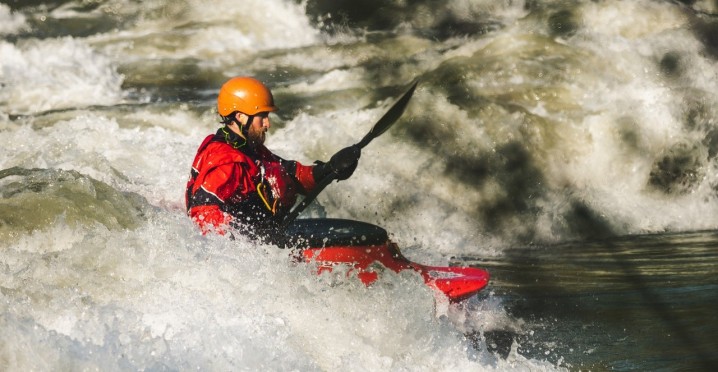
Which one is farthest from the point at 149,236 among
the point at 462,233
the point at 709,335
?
the point at 462,233

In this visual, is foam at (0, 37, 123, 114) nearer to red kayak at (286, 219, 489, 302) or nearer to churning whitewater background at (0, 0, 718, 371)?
churning whitewater background at (0, 0, 718, 371)

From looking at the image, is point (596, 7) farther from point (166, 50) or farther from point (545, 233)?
point (166, 50)

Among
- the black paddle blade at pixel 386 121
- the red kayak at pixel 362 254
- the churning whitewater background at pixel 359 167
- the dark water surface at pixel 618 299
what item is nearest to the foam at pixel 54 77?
the churning whitewater background at pixel 359 167

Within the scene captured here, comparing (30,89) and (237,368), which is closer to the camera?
(237,368)

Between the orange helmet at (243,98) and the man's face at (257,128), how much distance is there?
38 mm

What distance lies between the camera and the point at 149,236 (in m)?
4.54

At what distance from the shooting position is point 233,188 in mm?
4648

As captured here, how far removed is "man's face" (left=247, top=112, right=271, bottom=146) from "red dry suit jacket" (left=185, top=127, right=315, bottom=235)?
2.8 inches

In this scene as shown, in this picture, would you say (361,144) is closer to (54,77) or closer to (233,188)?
(233,188)

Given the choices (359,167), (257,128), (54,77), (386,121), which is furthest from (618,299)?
(54,77)

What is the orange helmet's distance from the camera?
4992mm

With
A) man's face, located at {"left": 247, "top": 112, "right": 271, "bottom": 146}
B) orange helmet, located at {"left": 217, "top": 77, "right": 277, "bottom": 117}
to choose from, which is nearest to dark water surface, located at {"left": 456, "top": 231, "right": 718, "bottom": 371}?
man's face, located at {"left": 247, "top": 112, "right": 271, "bottom": 146}

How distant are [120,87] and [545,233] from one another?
4.41 meters

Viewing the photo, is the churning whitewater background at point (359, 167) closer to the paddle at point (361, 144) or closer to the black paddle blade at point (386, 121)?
the paddle at point (361, 144)
